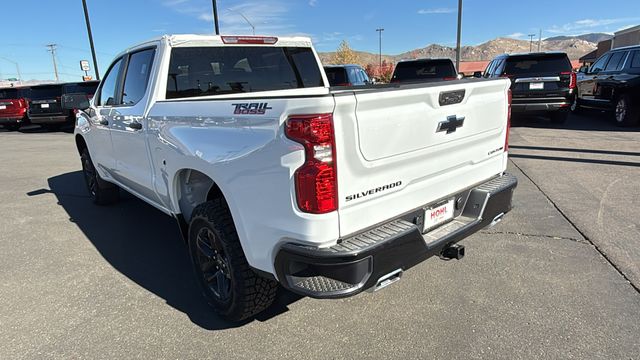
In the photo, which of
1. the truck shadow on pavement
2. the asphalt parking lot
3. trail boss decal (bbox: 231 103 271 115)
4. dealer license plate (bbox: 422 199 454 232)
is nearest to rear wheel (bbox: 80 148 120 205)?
the truck shadow on pavement

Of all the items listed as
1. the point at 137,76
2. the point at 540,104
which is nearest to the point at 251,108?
the point at 137,76

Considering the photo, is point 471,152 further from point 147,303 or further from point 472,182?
point 147,303

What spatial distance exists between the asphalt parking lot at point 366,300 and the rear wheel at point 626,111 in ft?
19.5

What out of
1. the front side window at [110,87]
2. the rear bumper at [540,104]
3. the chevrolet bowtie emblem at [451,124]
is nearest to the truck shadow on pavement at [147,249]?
the front side window at [110,87]

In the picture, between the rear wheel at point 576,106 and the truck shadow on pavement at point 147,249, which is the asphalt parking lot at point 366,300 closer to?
the truck shadow on pavement at point 147,249

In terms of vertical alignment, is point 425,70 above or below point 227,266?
above

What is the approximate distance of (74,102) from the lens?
202 inches

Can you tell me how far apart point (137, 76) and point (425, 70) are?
10.1m

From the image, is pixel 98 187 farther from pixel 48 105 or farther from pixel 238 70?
pixel 48 105

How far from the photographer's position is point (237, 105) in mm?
2439

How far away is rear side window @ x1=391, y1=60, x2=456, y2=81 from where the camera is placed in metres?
12.2

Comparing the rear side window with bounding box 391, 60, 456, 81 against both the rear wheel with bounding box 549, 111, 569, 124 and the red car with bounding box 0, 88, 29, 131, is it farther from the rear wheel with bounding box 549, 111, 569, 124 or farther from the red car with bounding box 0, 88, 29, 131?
the red car with bounding box 0, 88, 29, 131

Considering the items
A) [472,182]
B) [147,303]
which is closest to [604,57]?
[472,182]

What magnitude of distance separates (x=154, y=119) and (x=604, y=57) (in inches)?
495
